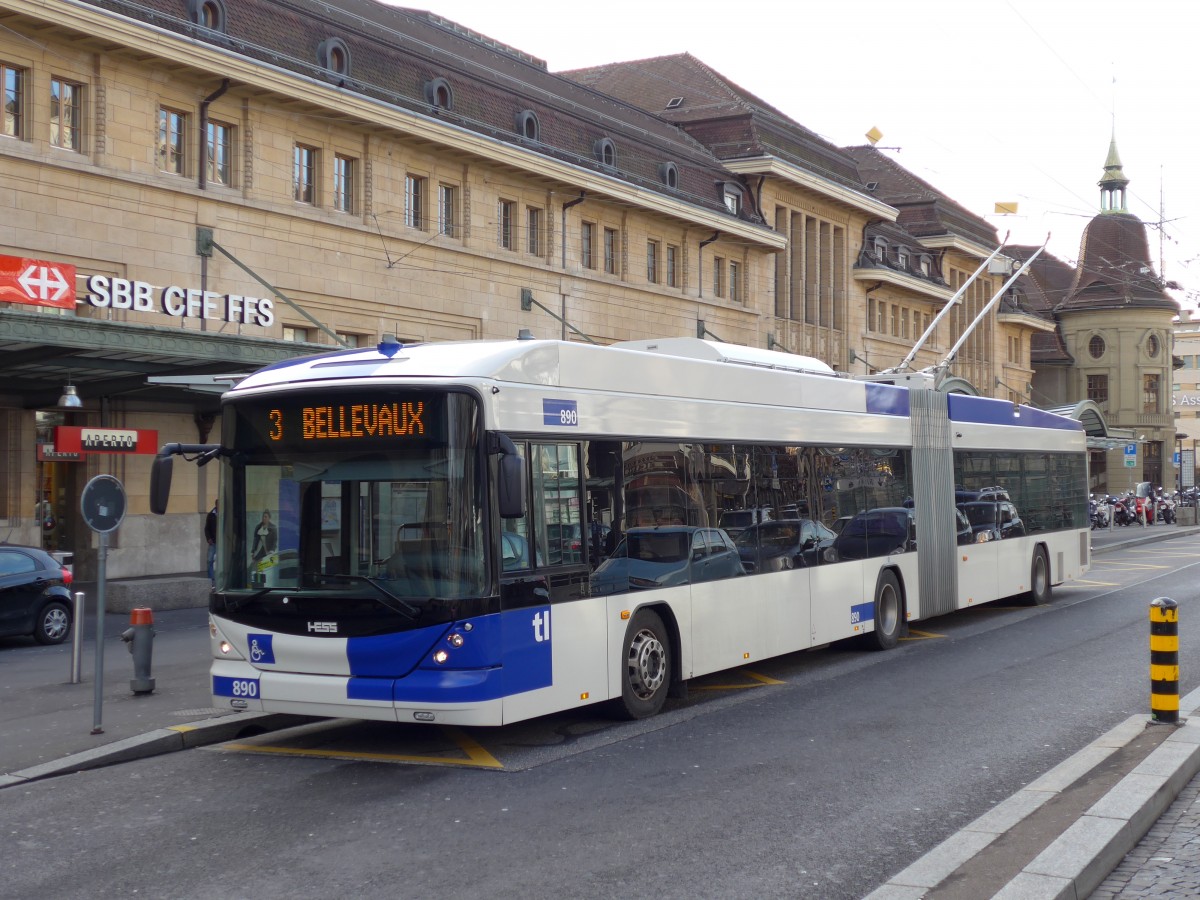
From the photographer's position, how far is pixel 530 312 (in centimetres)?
3262

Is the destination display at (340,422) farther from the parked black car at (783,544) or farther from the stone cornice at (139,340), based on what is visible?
the stone cornice at (139,340)

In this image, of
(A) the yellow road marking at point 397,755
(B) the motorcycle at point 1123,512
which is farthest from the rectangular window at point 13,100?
(B) the motorcycle at point 1123,512

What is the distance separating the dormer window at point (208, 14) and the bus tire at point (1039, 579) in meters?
16.7

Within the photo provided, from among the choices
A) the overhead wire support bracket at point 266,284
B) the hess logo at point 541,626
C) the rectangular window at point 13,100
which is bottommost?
the hess logo at point 541,626

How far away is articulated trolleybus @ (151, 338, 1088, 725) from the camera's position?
8.98 m

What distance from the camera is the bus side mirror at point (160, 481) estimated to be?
30.2 ft

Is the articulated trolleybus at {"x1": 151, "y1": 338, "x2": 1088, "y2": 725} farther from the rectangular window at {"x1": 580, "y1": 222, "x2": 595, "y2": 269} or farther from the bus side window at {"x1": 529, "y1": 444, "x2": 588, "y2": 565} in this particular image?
the rectangular window at {"x1": 580, "y1": 222, "x2": 595, "y2": 269}

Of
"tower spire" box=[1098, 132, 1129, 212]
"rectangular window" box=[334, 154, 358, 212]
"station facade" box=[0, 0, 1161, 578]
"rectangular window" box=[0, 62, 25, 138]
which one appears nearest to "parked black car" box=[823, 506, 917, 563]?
"station facade" box=[0, 0, 1161, 578]

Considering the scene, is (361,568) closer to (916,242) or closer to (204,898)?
(204,898)

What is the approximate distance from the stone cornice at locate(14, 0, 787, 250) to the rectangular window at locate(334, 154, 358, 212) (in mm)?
961

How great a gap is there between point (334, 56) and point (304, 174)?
2.40 m

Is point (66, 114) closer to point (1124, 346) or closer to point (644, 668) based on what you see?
point (644, 668)

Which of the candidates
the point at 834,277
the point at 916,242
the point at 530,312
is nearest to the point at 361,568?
the point at 530,312

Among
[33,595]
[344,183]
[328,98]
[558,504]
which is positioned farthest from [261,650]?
[344,183]
